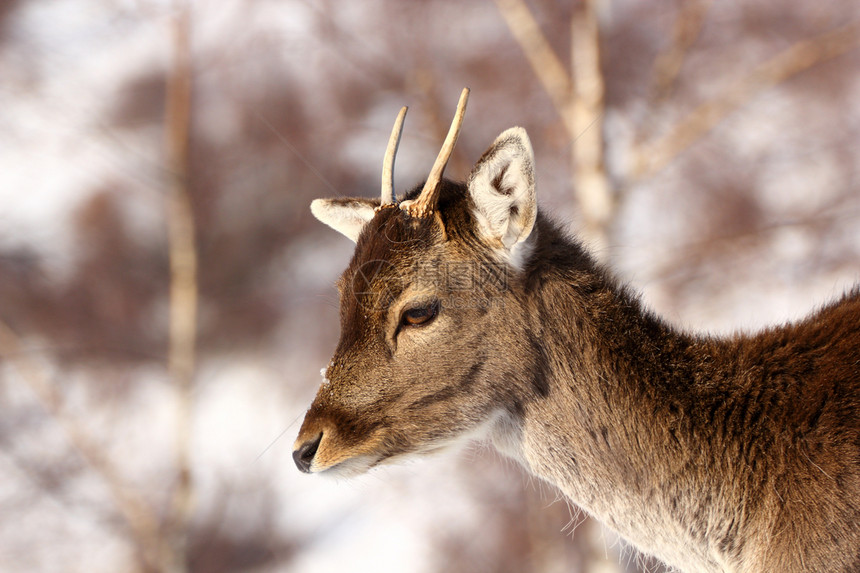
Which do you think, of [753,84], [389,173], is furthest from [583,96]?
[389,173]

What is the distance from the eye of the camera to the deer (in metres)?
2.50

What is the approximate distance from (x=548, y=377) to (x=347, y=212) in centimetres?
111

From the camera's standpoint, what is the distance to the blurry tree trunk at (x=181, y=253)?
7.53m

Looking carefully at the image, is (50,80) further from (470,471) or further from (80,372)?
(470,471)

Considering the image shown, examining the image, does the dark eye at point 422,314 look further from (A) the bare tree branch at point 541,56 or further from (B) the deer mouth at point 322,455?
(A) the bare tree branch at point 541,56

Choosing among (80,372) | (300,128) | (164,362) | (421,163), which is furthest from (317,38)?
(80,372)

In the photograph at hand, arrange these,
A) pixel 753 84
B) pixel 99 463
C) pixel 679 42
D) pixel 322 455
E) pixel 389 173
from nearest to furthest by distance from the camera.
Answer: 1. pixel 322 455
2. pixel 389 173
3. pixel 753 84
4. pixel 679 42
5. pixel 99 463

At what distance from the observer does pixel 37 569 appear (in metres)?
7.20

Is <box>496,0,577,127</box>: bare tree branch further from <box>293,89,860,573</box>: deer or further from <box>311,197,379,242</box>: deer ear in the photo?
<box>293,89,860,573</box>: deer

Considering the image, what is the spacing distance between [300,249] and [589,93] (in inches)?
146

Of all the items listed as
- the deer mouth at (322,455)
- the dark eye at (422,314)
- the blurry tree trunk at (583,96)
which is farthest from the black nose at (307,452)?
the blurry tree trunk at (583,96)

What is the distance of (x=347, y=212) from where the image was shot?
10.3ft

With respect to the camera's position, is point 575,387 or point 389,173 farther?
point 389,173

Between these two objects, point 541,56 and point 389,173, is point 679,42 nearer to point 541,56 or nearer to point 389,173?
point 541,56
